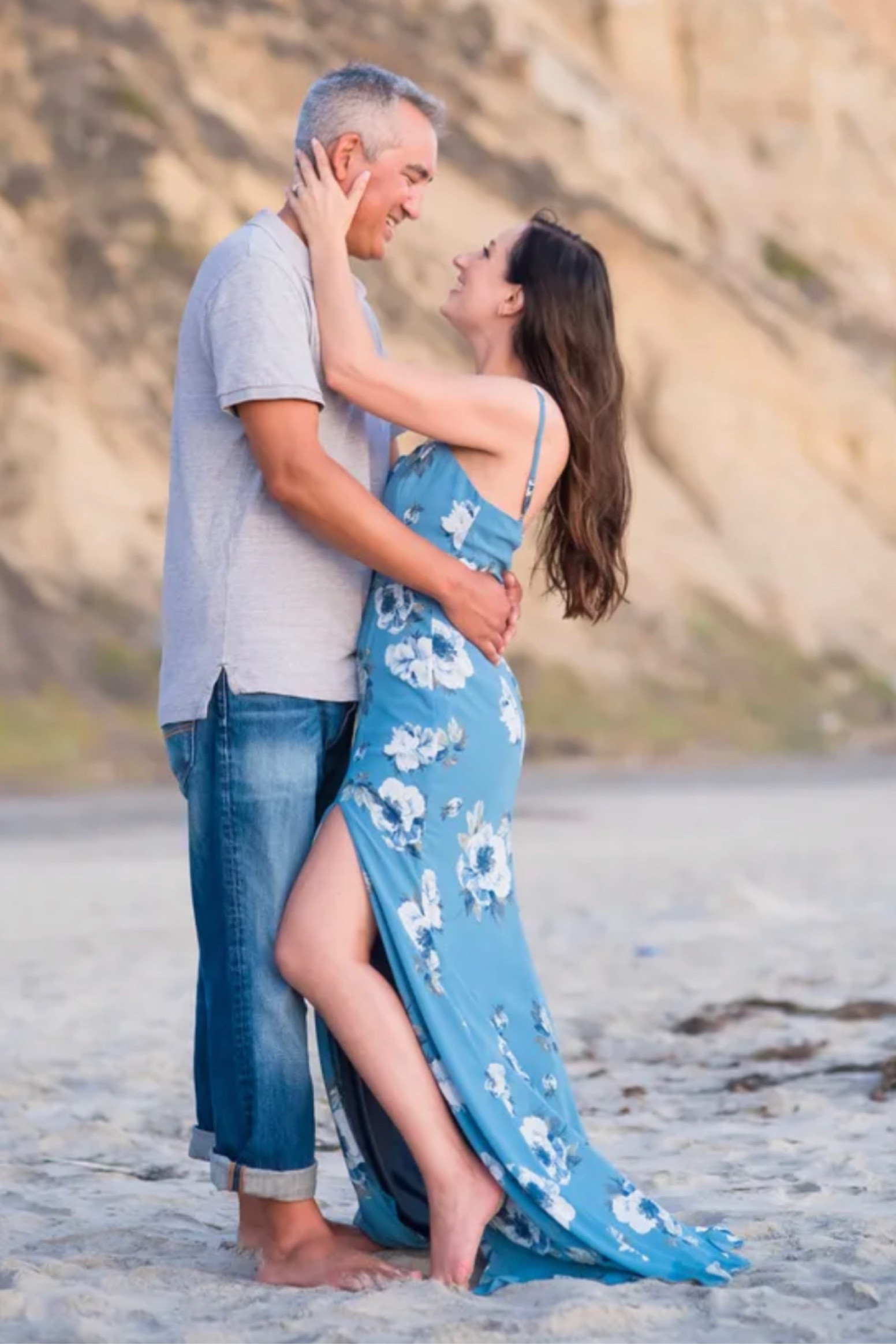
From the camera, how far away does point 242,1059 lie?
13.9 ft

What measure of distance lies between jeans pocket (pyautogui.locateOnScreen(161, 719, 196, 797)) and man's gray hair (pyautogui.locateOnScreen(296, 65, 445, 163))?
45.1 inches

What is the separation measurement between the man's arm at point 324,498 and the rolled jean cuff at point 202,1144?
1.17 meters

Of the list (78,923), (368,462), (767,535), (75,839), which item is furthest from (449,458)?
(767,535)

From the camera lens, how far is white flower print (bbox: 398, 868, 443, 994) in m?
4.21

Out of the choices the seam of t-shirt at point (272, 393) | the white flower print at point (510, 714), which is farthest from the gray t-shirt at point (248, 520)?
the white flower print at point (510, 714)

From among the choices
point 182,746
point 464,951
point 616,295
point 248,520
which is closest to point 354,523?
point 248,520

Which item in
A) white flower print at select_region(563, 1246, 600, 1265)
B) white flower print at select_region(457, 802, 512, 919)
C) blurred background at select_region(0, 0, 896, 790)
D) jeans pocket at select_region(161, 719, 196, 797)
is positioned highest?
blurred background at select_region(0, 0, 896, 790)

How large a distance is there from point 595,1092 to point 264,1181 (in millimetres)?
2516

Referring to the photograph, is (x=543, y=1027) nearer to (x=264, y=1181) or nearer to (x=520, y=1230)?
(x=520, y=1230)

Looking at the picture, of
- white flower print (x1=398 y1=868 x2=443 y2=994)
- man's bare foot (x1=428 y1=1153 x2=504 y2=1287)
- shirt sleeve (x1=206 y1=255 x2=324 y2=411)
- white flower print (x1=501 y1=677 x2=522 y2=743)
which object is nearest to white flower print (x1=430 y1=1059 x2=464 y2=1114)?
white flower print (x1=398 y1=868 x2=443 y2=994)

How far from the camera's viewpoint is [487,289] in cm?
451

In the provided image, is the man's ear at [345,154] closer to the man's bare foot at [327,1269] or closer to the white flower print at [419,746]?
the white flower print at [419,746]

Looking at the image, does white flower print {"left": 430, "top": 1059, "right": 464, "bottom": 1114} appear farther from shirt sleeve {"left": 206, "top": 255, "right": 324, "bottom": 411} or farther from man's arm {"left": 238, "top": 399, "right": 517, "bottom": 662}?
shirt sleeve {"left": 206, "top": 255, "right": 324, "bottom": 411}

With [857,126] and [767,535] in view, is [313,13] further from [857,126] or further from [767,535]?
[857,126]
